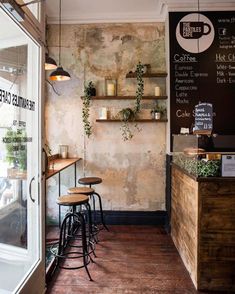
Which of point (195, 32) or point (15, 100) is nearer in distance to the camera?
point (15, 100)

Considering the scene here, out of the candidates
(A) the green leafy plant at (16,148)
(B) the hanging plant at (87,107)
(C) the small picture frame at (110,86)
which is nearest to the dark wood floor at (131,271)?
(A) the green leafy plant at (16,148)

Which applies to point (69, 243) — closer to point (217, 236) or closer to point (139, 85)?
point (217, 236)

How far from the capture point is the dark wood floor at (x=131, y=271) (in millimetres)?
2547

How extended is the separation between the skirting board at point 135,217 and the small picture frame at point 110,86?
5.98 feet

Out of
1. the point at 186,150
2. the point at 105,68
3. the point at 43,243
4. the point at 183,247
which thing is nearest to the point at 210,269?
the point at 183,247

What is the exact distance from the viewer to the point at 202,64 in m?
3.98

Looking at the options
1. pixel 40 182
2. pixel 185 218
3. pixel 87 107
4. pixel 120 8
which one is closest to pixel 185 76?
pixel 120 8

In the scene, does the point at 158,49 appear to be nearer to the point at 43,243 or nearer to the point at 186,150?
the point at 186,150

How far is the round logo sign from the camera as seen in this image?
398 cm

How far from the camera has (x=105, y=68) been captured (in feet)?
14.2

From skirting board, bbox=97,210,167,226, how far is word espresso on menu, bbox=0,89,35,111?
2.52 metres

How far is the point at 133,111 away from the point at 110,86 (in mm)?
515

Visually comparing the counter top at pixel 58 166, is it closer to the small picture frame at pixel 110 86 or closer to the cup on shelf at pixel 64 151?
the cup on shelf at pixel 64 151

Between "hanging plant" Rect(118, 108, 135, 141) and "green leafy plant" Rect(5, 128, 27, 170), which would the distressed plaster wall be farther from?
"green leafy plant" Rect(5, 128, 27, 170)
